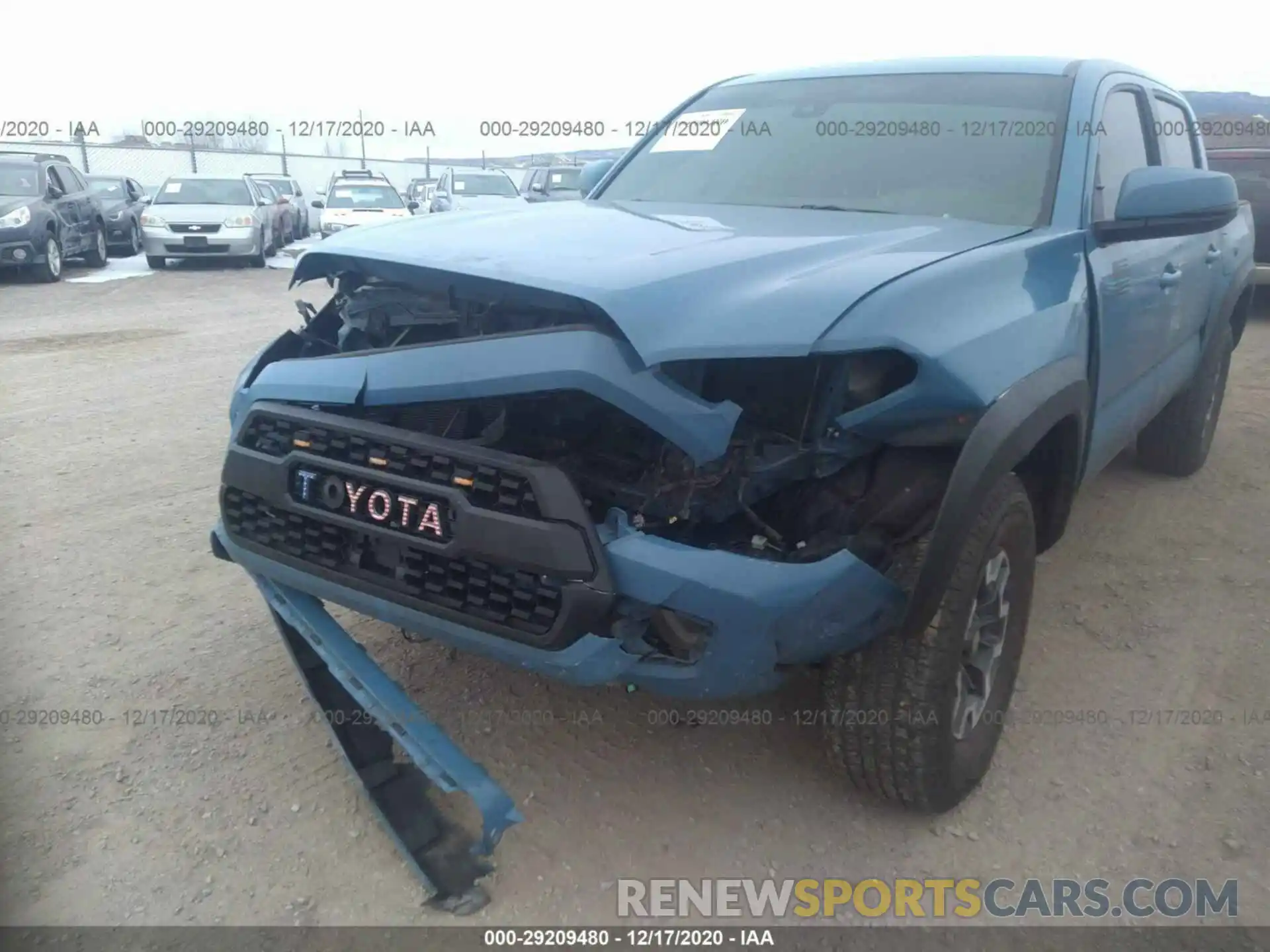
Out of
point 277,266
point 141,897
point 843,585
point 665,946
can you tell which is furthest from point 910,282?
point 277,266

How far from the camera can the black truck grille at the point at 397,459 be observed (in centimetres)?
208

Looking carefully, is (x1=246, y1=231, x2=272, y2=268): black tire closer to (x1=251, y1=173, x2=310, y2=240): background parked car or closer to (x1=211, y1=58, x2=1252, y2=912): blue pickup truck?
(x1=251, y1=173, x2=310, y2=240): background parked car

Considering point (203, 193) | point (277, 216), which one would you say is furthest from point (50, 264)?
point (277, 216)

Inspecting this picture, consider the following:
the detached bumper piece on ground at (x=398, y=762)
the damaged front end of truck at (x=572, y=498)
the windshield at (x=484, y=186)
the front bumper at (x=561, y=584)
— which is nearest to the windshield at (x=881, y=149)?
the damaged front end of truck at (x=572, y=498)

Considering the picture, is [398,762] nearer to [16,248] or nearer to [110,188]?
[16,248]

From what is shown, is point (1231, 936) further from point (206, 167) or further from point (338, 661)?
point (206, 167)

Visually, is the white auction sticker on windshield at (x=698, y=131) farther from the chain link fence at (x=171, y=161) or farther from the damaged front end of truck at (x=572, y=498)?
the chain link fence at (x=171, y=161)

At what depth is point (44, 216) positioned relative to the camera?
12.7 metres

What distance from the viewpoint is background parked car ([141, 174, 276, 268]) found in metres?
14.6

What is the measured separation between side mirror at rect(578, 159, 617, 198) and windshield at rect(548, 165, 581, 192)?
12074mm

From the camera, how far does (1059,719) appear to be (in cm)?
303

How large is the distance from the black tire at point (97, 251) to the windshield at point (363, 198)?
3.73 meters

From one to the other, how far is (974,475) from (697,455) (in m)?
0.59

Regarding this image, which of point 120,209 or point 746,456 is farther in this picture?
point 120,209
